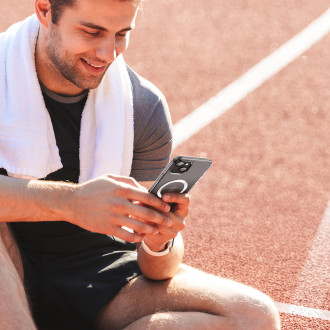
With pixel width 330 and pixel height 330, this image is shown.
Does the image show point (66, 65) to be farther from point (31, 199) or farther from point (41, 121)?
point (31, 199)

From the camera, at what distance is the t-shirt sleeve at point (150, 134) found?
3.03 meters

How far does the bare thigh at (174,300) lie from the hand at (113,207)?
1.63 feet

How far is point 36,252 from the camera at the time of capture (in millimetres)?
2967

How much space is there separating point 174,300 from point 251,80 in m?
3.62

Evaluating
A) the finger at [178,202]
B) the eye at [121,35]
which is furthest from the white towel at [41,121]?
the finger at [178,202]

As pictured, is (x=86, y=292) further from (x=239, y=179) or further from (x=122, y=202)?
(x=239, y=179)

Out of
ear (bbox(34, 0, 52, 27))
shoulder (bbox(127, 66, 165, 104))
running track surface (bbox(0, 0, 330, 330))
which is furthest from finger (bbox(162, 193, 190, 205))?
running track surface (bbox(0, 0, 330, 330))

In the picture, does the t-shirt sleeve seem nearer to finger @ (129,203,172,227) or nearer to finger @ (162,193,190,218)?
finger @ (162,193,190,218)

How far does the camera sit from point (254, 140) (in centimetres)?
525

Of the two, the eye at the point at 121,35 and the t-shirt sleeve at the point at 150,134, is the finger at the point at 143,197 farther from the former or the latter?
the eye at the point at 121,35

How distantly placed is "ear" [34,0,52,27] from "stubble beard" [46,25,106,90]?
54mm

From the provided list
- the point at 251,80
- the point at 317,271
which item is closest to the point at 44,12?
the point at 317,271

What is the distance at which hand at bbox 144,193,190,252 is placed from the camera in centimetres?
254

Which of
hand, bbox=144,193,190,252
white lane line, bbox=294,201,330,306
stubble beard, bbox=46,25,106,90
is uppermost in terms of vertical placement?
stubble beard, bbox=46,25,106,90
